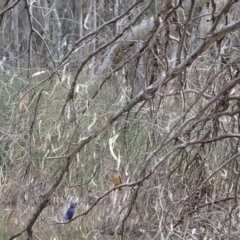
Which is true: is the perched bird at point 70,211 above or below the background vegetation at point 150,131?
below

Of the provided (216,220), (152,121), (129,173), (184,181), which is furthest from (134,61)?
(129,173)

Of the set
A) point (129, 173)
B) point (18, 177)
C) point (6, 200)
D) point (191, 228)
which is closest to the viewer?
point (191, 228)

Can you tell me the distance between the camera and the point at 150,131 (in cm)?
195

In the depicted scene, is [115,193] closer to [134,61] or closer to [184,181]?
[184,181]

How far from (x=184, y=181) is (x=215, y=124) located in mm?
279

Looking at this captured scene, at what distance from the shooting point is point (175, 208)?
165 cm

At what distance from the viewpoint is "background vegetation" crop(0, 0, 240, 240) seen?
4.09 ft

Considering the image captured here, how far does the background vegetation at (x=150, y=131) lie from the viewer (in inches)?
49.1

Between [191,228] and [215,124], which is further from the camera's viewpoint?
[191,228]

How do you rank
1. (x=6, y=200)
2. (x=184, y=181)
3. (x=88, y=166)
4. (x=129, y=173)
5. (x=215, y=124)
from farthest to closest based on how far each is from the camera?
(x=88, y=166)
(x=6, y=200)
(x=129, y=173)
(x=184, y=181)
(x=215, y=124)

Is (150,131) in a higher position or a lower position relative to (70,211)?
higher

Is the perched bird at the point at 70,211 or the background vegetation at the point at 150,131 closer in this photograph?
the background vegetation at the point at 150,131

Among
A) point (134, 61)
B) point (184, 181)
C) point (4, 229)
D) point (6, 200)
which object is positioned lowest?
point (4, 229)

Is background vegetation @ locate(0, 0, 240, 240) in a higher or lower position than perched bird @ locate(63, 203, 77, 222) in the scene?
higher
